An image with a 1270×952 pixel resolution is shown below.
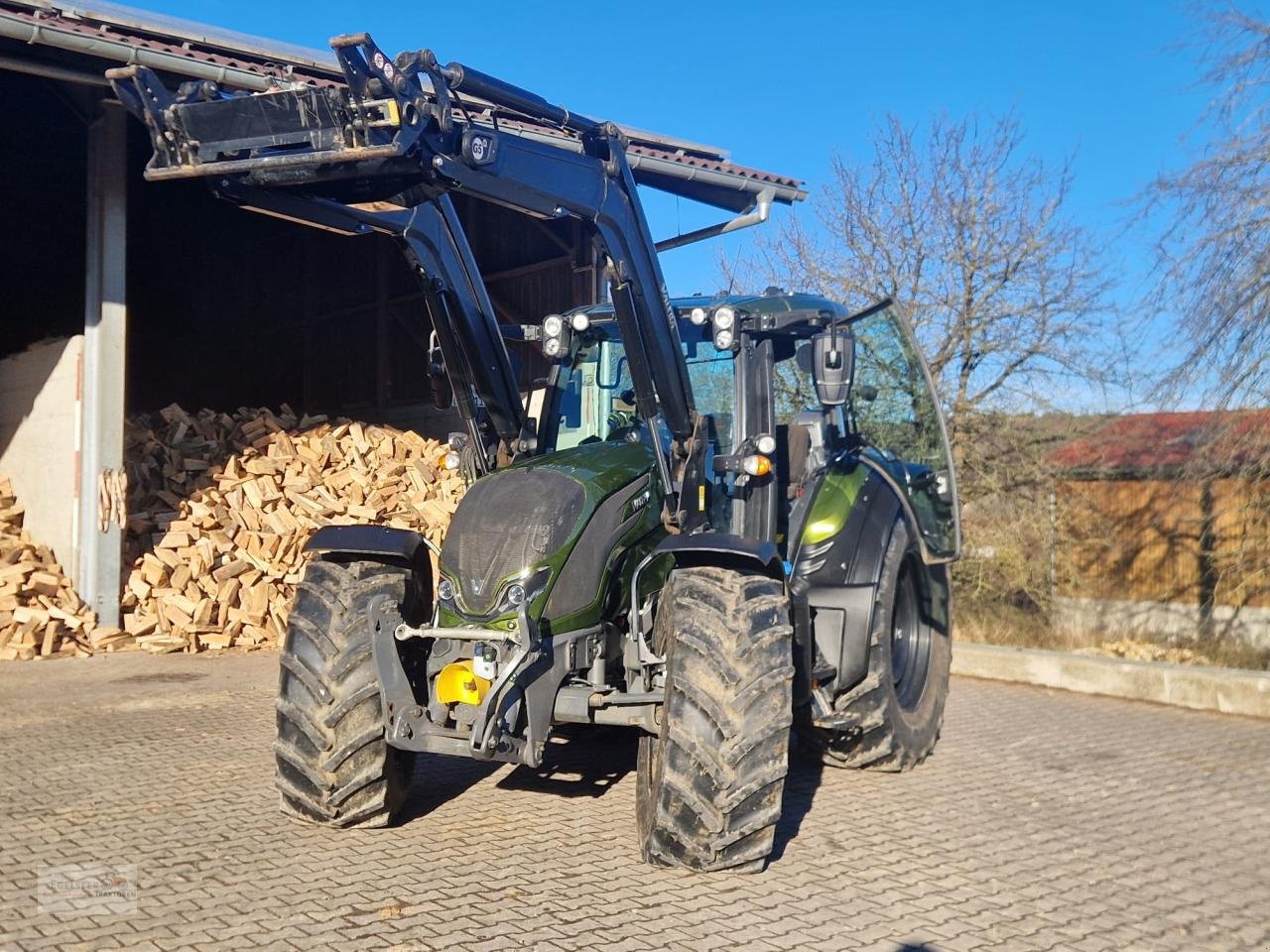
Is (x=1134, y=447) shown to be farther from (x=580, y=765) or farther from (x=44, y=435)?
(x=44, y=435)

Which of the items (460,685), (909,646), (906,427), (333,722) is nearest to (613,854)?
(460,685)

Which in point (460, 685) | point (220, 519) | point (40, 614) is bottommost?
point (40, 614)

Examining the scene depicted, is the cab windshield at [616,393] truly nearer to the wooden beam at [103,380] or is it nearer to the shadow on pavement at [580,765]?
the shadow on pavement at [580,765]

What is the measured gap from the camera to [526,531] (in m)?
4.93

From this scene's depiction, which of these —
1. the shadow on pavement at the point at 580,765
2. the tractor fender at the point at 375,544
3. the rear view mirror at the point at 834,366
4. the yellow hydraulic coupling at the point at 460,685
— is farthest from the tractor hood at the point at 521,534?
the shadow on pavement at the point at 580,765

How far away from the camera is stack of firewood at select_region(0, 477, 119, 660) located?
10531 mm

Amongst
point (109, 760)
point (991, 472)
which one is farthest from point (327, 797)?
point (991, 472)

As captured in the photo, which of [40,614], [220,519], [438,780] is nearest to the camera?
[438,780]

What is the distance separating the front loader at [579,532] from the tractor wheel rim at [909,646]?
45cm

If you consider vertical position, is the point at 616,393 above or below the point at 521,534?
above

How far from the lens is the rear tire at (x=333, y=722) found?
16.5 feet

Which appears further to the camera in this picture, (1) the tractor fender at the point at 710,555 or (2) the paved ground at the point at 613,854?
(1) the tractor fender at the point at 710,555

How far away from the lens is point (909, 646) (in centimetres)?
733

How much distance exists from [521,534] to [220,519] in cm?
820
